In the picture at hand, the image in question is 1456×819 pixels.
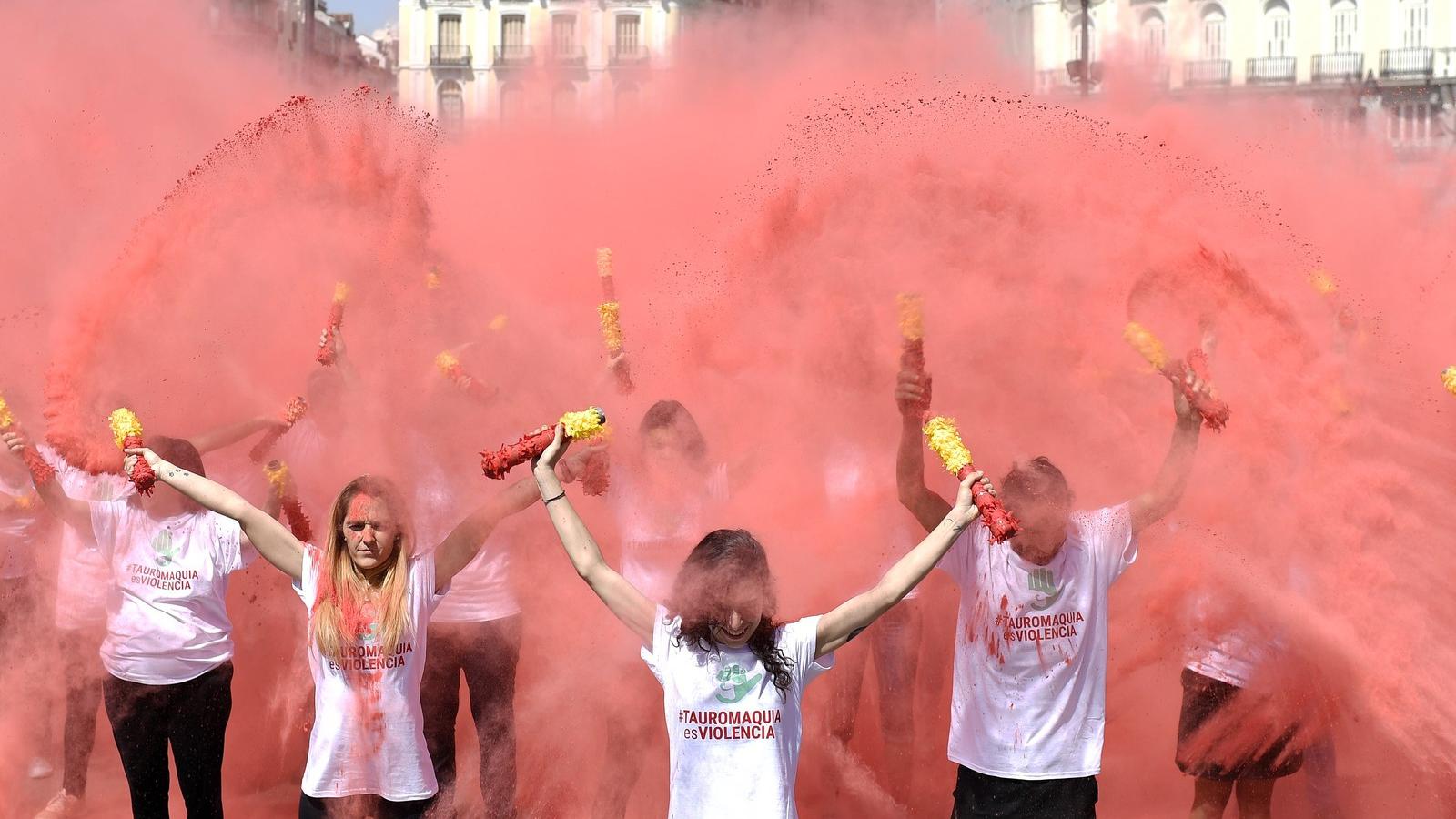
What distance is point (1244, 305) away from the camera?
4590 millimetres

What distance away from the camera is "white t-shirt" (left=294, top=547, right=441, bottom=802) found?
344 cm

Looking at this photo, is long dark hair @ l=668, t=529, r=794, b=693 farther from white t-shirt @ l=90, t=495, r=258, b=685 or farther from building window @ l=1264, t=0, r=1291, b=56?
building window @ l=1264, t=0, r=1291, b=56

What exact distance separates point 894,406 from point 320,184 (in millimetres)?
2459

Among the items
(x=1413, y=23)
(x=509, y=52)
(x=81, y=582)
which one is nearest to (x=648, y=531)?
(x=81, y=582)

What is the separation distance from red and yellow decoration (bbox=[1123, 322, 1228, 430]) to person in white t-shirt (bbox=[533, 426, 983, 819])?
823 mm

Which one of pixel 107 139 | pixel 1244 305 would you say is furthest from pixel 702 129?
pixel 1244 305

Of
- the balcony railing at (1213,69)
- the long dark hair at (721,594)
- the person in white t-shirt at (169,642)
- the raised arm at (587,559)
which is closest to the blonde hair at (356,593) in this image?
the raised arm at (587,559)

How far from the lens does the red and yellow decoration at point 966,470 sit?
2982 millimetres

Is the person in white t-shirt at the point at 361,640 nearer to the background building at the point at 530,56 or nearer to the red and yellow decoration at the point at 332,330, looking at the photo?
the red and yellow decoration at the point at 332,330

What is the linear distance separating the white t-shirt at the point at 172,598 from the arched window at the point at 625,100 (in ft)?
27.4

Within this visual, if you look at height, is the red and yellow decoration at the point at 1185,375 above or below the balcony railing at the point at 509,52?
below

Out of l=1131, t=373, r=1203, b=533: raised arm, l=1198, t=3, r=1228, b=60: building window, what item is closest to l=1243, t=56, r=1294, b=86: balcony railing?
l=1198, t=3, r=1228, b=60: building window

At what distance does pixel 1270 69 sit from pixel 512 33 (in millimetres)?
17753

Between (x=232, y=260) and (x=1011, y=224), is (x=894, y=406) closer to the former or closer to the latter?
(x=1011, y=224)
